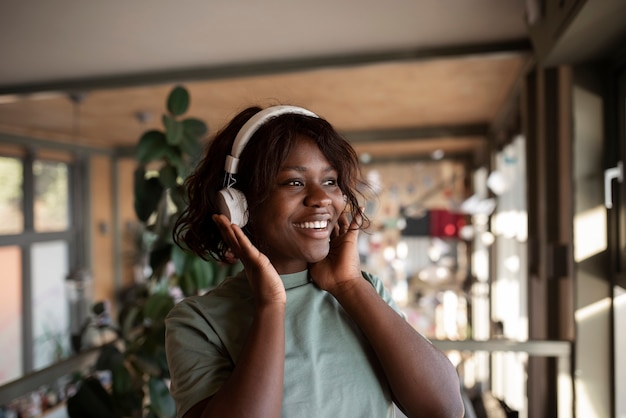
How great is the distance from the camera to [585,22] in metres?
1.39

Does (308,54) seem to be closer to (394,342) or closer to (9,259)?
(394,342)

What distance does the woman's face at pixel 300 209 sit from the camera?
784mm

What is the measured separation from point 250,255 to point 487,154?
15.8ft

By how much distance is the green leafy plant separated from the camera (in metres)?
1.93

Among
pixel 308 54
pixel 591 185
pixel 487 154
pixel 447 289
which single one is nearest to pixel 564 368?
pixel 591 185

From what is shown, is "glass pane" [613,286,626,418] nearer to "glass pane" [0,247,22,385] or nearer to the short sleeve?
the short sleeve

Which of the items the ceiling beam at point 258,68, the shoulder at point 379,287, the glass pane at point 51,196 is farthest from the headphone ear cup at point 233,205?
the glass pane at point 51,196

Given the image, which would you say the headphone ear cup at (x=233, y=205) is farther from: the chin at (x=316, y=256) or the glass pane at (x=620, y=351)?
the glass pane at (x=620, y=351)

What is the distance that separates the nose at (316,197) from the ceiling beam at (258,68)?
1842 millimetres

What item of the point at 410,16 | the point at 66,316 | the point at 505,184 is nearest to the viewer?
the point at 410,16

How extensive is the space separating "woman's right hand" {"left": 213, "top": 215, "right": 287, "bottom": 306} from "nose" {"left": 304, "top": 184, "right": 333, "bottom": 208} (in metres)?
0.12

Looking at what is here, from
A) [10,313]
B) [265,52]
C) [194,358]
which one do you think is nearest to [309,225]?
[194,358]

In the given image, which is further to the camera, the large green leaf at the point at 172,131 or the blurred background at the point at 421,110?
the large green leaf at the point at 172,131

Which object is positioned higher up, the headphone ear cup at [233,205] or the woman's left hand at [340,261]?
the headphone ear cup at [233,205]
